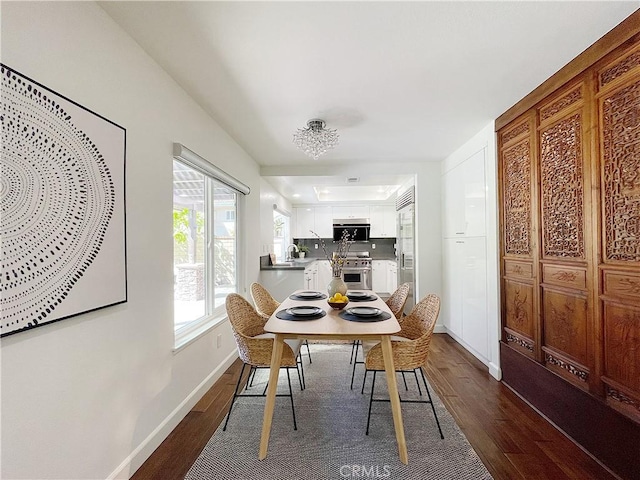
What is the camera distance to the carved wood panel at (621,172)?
62.2 inches

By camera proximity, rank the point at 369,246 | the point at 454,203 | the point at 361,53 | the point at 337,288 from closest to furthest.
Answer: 1. the point at 361,53
2. the point at 337,288
3. the point at 454,203
4. the point at 369,246

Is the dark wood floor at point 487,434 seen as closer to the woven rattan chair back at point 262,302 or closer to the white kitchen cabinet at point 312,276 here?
the woven rattan chair back at point 262,302

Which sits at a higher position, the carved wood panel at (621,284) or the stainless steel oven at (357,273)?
the carved wood panel at (621,284)

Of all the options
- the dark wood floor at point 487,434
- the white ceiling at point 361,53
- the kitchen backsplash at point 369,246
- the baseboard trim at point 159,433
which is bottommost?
the dark wood floor at point 487,434

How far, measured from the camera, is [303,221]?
24.9 ft

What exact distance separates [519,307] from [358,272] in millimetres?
4429

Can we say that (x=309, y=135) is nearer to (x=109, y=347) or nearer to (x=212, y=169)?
(x=212, y=169)

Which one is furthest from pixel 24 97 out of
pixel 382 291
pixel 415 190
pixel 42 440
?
pixel 382 291

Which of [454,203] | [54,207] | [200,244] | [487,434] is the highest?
[454,203]

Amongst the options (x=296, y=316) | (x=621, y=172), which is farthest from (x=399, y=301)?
(x=621, y=172)

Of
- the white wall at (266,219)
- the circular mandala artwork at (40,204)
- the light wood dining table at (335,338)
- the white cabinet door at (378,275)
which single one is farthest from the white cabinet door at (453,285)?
the circular mandala artwork at (40,204)

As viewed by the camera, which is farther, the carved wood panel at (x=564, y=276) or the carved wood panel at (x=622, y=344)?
the carved wood panel at (x=564, y=276)

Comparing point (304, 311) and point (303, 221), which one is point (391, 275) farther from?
point (304, 311)

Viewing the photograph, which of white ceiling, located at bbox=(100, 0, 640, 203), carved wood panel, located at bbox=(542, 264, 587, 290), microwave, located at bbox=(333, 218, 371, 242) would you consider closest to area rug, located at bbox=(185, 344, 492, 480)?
carved wood panel, located at bbox=(542, 264, 587, 290)
